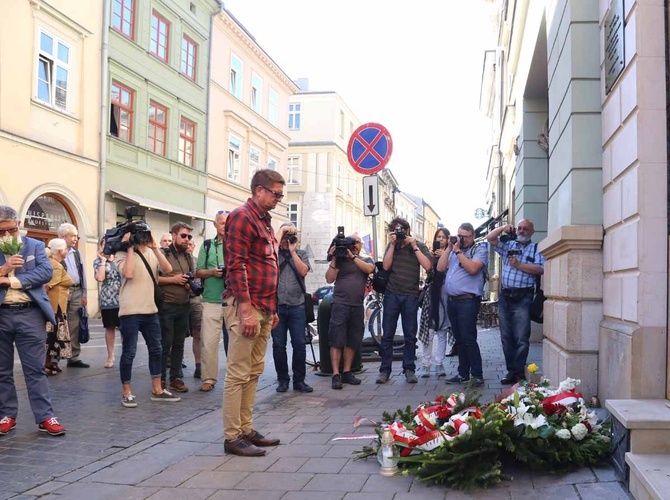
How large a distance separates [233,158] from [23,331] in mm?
25162

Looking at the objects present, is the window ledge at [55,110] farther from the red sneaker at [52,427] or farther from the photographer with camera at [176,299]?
the red sneaker at [52,427]

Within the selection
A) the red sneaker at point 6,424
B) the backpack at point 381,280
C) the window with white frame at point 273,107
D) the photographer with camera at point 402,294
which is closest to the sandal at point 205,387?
the photographer with camera at point 402,294

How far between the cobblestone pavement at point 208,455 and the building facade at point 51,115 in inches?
404

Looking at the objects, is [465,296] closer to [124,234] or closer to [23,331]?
[124,234]

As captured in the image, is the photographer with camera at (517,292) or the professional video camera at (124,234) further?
the photographer with camera at (517,292)

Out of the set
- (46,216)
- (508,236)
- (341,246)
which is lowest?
(341,246)

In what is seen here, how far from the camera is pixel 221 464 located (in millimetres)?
4504

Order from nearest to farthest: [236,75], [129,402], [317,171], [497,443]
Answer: [497,443] → [129,402] → [236,75] → [317,171]

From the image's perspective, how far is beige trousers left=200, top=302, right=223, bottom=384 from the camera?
7.38 metres

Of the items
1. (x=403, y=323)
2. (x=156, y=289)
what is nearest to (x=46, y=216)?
(x=156, y=289)

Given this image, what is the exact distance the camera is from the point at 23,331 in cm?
528

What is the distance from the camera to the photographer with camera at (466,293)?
7547 millimetres

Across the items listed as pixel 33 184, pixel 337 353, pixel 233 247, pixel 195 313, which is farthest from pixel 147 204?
pixel 233 247

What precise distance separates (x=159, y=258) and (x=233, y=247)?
2.59 metres
